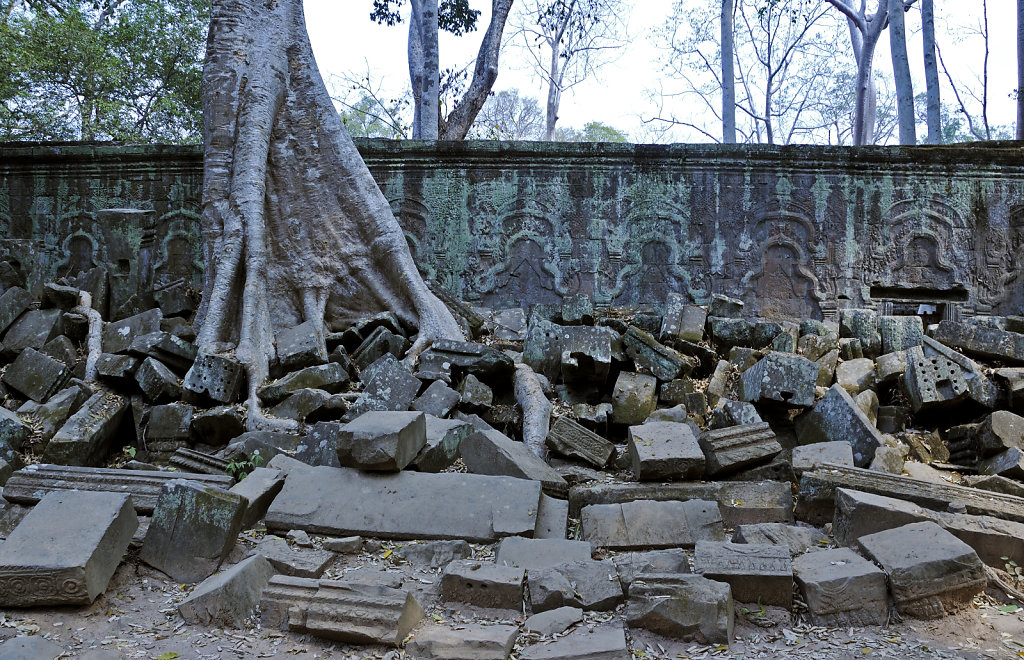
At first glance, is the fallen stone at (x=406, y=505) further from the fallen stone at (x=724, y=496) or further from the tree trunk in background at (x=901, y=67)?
the tree trunk in background at (x=901, y=67)

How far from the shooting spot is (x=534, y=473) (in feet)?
10.9

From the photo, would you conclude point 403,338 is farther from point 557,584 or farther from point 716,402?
point 557,584

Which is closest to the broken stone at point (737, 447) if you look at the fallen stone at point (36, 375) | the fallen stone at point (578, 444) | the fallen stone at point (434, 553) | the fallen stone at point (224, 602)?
the fallen stone at point (578, 444)

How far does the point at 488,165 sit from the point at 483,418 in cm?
453

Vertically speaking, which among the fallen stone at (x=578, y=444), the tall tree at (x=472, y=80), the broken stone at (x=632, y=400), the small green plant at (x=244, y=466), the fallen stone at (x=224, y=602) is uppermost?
the tall tree at (x=472, y=80)

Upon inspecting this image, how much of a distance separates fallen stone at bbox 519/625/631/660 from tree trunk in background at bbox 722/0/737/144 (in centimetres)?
1408

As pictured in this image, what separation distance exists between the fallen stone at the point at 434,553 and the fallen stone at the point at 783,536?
3.57 feet

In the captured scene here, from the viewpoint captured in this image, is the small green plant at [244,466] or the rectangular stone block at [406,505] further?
the small green plant at [244,466]

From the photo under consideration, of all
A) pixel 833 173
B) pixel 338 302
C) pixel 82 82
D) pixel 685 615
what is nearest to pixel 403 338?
pixel 338 302

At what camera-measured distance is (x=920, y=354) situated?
4.29 metres

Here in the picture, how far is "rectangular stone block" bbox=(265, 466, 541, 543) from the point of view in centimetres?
297

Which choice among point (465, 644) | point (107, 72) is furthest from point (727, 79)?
point (465, 644)

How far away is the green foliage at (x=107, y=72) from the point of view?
12.2 m

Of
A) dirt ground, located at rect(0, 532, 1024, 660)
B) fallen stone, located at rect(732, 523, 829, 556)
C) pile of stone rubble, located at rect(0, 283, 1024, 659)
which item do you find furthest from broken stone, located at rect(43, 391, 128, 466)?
fallen stone, located at rect(732, 523, 829, 556)
